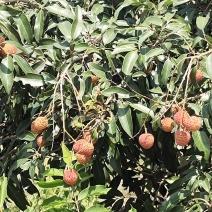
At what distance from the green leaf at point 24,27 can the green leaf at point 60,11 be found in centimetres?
10

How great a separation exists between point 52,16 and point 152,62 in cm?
47

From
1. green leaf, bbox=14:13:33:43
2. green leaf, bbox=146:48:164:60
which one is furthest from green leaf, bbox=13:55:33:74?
green leaf, bbox=146:48:164:60

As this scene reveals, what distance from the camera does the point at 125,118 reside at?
1425 mm

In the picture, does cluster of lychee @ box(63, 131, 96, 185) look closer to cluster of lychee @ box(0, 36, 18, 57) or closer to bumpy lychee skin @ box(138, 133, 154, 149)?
bumpy lychee skin @ box(138, 133, 154, 149)

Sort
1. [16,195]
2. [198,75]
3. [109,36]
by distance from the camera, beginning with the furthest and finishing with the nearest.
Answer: [16,195] < [109,36] < [198,75]

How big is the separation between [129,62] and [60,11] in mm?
321

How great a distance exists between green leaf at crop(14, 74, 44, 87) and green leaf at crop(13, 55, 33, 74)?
2 cm

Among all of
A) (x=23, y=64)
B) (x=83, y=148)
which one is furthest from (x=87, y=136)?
(x=23, y=64)

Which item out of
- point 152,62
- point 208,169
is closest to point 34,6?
point 152,62

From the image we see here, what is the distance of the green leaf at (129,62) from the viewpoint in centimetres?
142

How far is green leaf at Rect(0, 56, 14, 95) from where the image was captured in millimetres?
1368

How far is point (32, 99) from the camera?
1.79 m

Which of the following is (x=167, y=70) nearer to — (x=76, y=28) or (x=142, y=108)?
(x=142, y=108)

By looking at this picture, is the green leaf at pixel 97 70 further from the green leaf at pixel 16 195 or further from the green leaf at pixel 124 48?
the green leaf at pixel 16 195
